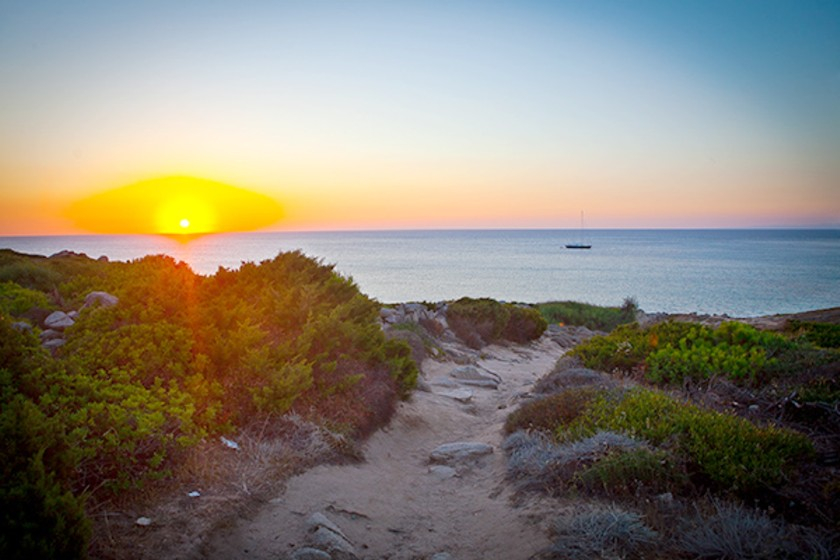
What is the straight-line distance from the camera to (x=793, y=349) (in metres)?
9.44

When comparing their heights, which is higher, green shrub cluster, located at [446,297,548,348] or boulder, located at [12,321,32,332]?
boulder, located at [12,321,32,332]

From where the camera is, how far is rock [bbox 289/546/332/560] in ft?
14.8

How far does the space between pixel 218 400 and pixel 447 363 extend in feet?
27.1

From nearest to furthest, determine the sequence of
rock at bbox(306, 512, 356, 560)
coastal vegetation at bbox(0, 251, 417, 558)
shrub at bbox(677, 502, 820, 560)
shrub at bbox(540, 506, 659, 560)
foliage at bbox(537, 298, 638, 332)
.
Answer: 1. coastal vegetation at bbox(0, 251, 417, 558)
2. shrub at bbox(677, 502, 820, 560)
3. shrub at bbox(540, 506, 659, 560)
4. rock at bbox(306, 512, 356, 560)
5. foliage at bbox(537, 298, 638, 332)

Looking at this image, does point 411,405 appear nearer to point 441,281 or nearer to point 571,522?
point 571,522

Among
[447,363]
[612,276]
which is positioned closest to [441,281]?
[612,276]

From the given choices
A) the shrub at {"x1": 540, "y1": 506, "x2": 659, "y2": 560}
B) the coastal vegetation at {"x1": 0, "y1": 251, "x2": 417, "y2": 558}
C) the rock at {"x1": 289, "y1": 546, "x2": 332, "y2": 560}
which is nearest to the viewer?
the coastal vegetation at {"x1": 0, "y1": 251, "x2": 417, "y2": 558}

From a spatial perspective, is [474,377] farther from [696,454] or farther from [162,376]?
[162,376]

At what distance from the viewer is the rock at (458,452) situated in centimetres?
754

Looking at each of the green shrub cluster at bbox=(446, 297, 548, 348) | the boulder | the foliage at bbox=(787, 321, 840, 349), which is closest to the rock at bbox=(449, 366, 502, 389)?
the green shrub cluster at bbox=(446, 297, 548, 348)

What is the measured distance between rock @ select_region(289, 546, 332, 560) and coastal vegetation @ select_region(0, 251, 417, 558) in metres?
1.53

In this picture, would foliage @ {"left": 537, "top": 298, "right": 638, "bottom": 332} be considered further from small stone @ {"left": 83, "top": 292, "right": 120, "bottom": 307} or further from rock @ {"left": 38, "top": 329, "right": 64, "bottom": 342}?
rock @ {"left": 38, "top": 329, "right": 64, "bottom": 342}

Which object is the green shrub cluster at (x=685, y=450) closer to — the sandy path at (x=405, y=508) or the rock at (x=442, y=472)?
the sandy path at (x=405, y=508)

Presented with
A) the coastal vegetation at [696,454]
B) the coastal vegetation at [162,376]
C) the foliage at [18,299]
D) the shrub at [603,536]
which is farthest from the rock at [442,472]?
the foliage at [18,299]
